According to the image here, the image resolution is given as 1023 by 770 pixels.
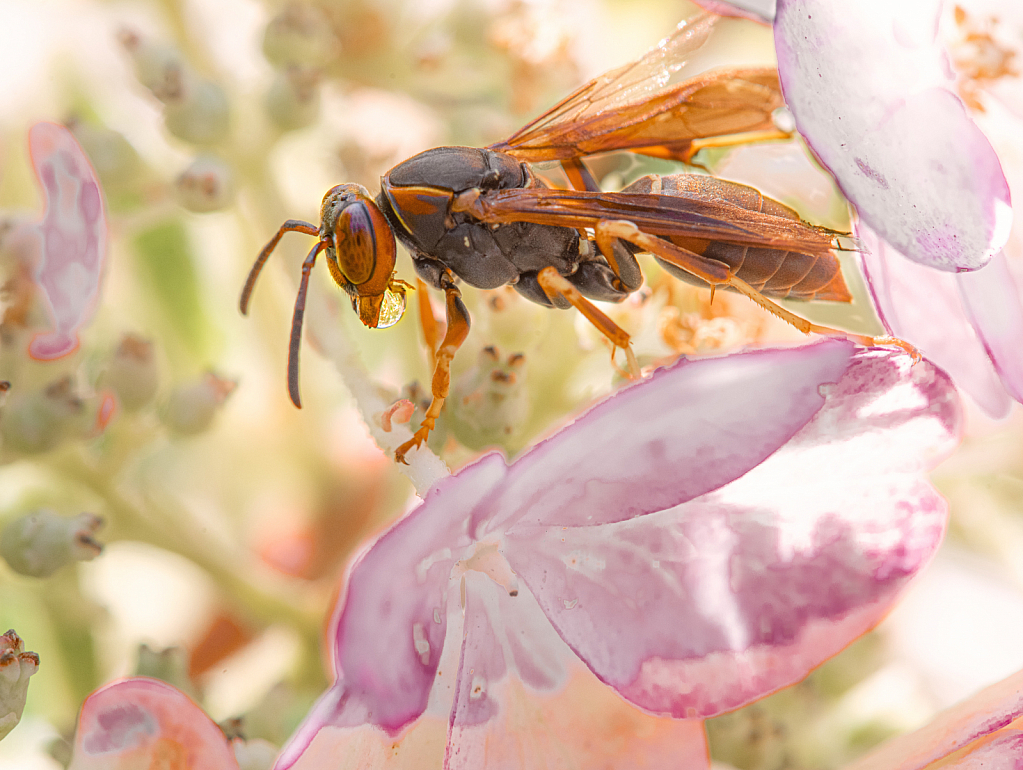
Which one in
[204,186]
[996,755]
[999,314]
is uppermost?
[204,186]

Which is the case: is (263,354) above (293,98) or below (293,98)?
below

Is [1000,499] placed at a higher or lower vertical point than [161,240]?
lower

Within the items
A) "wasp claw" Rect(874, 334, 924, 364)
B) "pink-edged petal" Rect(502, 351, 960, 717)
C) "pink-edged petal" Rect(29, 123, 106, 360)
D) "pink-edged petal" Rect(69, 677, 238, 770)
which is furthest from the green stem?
"wasp claw" Rect(874, 334, 924, 364)

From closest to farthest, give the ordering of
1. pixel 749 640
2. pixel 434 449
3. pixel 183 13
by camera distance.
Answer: pixel 749 640, pixel 434 449, pixel 183 13

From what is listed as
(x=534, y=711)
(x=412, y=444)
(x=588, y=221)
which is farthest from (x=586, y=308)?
(x=534, y=711)

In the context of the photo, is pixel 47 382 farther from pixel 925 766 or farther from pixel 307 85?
pixel 925 766

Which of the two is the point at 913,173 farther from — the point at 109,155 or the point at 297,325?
the point at 109,155

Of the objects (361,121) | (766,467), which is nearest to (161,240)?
(361,121)

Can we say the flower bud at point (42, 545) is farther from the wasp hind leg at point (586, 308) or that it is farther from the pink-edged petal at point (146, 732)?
the wasp hind leg at point (586, 308)
